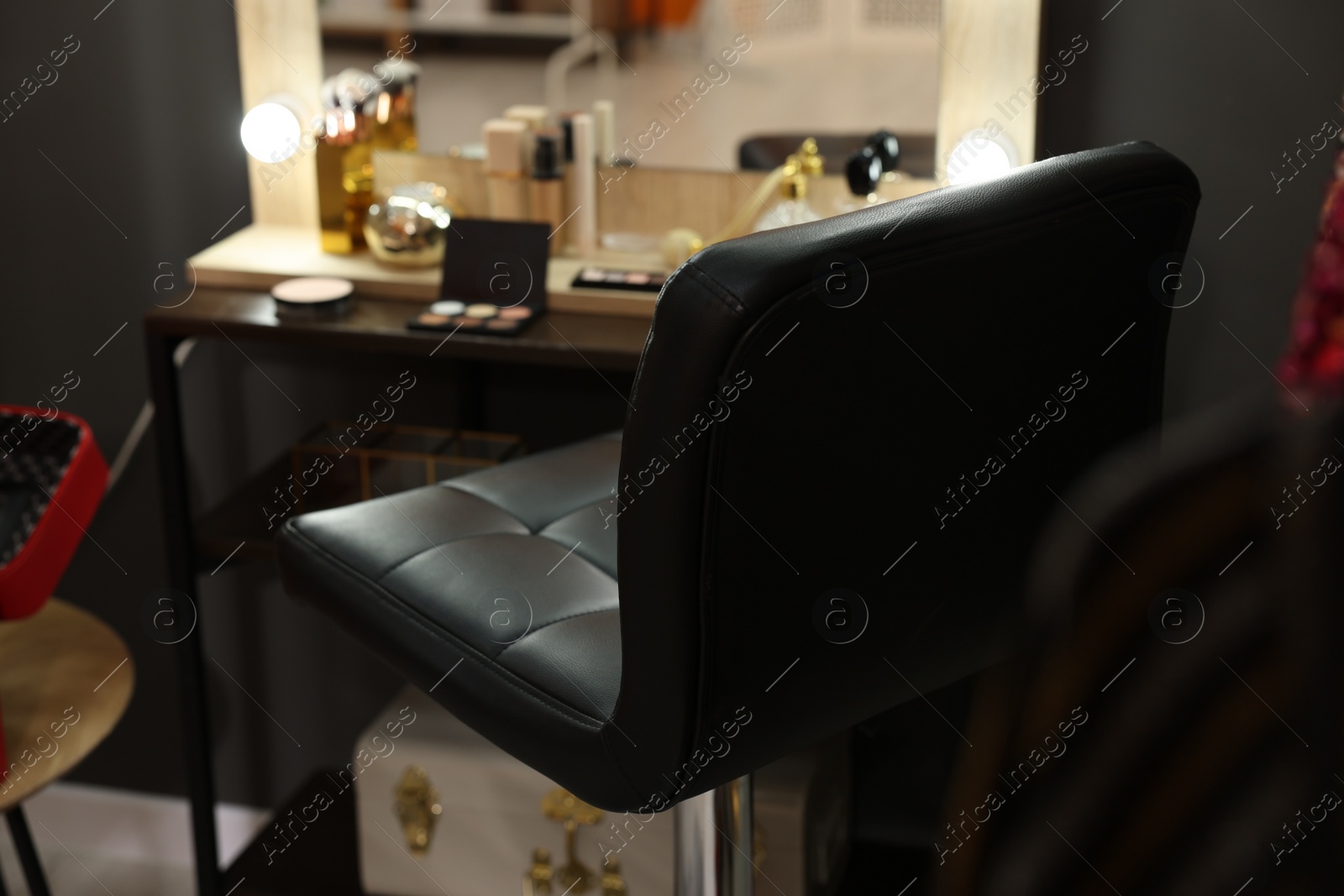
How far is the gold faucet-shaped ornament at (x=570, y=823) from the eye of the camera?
1.64m

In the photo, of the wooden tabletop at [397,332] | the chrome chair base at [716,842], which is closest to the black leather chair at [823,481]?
the chrome chair base at [716,842]

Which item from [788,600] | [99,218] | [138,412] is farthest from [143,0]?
[788,600]

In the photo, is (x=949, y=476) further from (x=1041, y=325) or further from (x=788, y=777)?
(x=788, y=777)

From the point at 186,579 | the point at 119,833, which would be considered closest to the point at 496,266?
the point at 186,579

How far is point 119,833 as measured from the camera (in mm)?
2191

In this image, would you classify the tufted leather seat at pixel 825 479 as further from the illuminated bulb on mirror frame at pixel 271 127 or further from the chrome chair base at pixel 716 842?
the illuminated bulb on mirror frame at pixel 271 127

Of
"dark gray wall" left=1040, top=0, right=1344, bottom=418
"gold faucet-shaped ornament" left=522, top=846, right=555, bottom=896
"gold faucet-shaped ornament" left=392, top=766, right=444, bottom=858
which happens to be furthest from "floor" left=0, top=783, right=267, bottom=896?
"dark gray wall" left=1040, top=0, right=1344, bottom=418

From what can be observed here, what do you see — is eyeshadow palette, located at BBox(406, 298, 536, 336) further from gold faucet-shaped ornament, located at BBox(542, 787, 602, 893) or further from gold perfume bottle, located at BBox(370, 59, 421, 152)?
gold faucet-shaped ornament, located at BBox(542, 787, 602, 893)

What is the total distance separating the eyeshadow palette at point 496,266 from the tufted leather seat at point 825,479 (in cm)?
53

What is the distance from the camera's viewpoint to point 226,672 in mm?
2117

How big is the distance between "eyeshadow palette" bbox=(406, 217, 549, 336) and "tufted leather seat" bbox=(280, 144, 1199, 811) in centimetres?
53

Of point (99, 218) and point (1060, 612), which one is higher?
point (1060, 612)

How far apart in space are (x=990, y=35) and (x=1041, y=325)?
2.59 ft

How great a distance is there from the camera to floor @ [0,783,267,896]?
212cm
